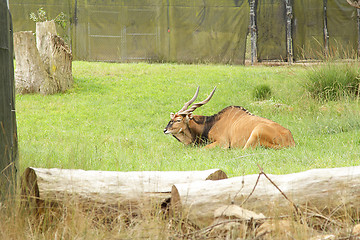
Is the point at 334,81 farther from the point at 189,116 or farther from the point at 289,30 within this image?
the point at 289,30

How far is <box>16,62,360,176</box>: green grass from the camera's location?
5.55 m

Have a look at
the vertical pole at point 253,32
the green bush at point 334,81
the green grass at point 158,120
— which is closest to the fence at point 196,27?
the vertical pole at point 253,32

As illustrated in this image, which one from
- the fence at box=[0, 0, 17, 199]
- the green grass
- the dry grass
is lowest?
the green grass

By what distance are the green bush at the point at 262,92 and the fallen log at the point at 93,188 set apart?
24.8ft

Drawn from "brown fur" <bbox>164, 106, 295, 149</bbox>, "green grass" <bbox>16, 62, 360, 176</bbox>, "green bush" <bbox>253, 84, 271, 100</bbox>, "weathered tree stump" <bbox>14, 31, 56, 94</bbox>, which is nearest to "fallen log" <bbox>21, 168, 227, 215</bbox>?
"green grass" <bbox>16, 62, 360, 176</bbox>

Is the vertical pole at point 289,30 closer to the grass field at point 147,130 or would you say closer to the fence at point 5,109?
the grass field at point 147,130

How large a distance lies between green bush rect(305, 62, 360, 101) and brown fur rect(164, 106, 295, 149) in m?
2.81

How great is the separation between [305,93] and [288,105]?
45 cm

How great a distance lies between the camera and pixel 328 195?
11.2 feet

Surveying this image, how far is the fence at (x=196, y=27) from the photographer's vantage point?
16.7m

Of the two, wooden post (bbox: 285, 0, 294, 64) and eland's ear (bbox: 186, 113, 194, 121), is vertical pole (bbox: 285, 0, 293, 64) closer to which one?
wooden post (bbox: 285, 0, 294, 64)

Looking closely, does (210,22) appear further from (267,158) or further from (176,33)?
(267,158)

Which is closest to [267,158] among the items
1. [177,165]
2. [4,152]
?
[177,165]

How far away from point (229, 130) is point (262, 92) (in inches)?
146
